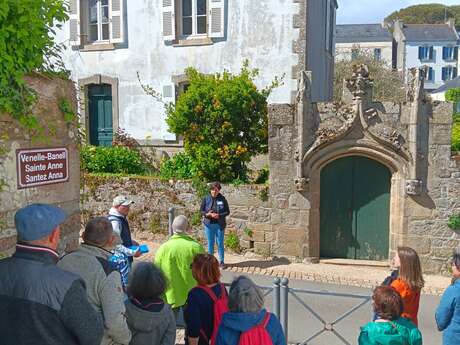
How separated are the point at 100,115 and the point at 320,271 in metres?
9.14

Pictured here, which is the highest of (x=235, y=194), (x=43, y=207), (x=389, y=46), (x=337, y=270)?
(x=389, y=46)

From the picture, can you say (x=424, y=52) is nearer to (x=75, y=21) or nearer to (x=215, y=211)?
A: (x=75, y=21)

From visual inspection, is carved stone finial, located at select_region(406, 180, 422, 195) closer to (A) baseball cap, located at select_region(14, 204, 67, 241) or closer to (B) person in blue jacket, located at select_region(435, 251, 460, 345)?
(B) person in blue jacket, located at select_region(435, 251, 460, 345)

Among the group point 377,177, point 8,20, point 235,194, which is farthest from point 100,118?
point 8,20

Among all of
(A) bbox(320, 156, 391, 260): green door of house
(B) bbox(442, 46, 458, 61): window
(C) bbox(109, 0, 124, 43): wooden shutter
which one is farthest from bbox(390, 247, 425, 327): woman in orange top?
(B) bbox(442, 46, 458, 61): window

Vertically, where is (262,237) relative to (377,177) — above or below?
below

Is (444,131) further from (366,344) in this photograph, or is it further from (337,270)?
(366,344)

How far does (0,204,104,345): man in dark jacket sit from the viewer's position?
105 inches

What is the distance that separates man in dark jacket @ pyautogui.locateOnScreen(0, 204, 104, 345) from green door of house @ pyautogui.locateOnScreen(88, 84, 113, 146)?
14.0 metres

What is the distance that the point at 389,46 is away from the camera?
56.7 metres

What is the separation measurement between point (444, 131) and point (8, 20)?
27.6ft

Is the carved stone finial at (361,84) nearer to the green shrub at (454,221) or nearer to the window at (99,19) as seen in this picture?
the green shrub at (454,221)

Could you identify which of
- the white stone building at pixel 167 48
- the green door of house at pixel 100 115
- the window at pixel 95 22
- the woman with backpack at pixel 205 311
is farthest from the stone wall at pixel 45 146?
the green door of house at pixel 100 115

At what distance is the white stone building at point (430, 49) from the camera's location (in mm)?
58062
